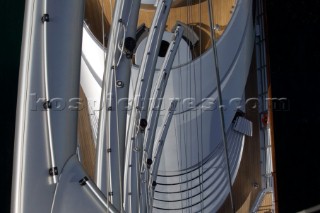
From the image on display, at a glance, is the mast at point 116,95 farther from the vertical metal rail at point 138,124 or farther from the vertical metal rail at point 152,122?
the vertical metal rail at point 152,122

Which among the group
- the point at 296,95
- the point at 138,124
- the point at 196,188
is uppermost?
the point at 296,95

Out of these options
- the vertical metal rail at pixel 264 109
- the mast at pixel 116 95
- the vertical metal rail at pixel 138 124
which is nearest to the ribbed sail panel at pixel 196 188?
the vertical metal rail at pixel 264 109

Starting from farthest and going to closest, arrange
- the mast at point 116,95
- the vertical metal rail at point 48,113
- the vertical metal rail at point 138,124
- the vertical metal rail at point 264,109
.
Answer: the vertical metal rail at point 264,109, the vertical metal rail at point 138,124, the mast at point 116,95, the vertical metal rail at point 48,113

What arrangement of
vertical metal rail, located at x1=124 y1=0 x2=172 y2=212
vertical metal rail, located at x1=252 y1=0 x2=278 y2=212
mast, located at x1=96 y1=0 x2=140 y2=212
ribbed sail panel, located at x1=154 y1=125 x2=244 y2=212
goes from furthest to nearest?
vertical metal rail, located at x1=252 y1=0 x2=278 y2=212 < ribbed sail panel, located at x1=154 y1=125 x2=244 y2=212 < vertical metal rail, located at x1=124 y1=0 x2=172 y2=212 < mast, located at x1=96 y1=0 x2=140 y2=212

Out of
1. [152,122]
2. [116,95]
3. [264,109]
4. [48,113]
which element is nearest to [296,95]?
[264,109]

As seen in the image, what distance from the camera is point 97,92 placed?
1.91 metres

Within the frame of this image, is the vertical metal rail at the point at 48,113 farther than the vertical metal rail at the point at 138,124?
No

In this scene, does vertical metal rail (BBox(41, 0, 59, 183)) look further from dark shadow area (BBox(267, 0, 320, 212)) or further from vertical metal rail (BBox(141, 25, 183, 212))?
dark shadow area (BBox(267, 0, 320, 212))

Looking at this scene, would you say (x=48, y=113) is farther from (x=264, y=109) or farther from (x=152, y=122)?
(x=264, y=109)

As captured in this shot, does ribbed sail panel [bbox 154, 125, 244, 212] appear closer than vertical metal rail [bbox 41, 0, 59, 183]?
No

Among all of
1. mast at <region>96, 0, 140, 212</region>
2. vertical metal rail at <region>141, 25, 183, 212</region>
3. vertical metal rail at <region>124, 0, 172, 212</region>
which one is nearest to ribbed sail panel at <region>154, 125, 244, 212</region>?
vertical metal rail at <region>141, 25, 183, 212</region>

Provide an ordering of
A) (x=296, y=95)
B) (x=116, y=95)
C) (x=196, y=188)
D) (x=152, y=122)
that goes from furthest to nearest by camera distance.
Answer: (x=296, y=95) → (x=196, y=188) → (x=152, y=122) → (x=116, y=95)

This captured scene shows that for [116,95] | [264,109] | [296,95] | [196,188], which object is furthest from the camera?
[296,95]

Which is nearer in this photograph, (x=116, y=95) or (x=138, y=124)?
(x=116, y=95)
